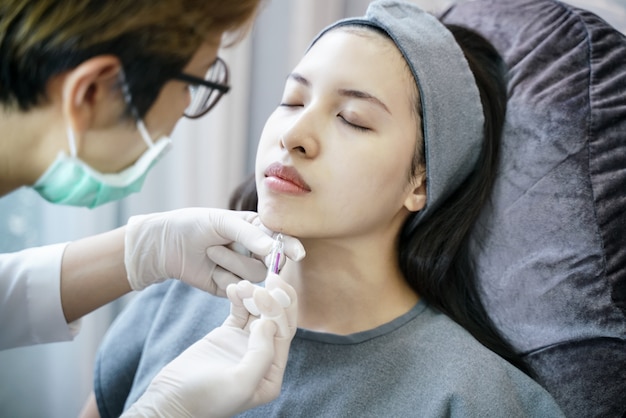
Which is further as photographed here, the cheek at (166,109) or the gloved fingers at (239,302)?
the gloved fingers at (239,302)

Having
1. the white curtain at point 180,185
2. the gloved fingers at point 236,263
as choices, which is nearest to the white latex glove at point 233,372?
the gloved fingers at point 236,263

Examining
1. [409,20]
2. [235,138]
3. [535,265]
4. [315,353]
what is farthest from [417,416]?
[235,138]

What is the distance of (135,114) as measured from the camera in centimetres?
93

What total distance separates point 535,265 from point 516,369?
0.69ft

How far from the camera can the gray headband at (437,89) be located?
1283mm

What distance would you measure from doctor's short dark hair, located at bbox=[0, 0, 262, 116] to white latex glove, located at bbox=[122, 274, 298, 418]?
397 millimetres

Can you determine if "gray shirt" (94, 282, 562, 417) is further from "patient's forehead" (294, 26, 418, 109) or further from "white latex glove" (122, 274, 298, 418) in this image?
"patient's forehead" (294, 26, 418, 109)

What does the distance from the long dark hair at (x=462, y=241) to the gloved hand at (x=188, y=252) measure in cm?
33

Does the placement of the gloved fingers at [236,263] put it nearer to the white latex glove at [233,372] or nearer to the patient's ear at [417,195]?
the white latex glove at [233,372]

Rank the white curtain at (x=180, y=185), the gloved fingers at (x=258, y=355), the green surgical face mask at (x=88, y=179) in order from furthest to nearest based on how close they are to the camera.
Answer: the white curtain at (x=180, y=185) < the gloved fingers at (x=258, y=355) < the green surgical face mask at (x=88, y=179)

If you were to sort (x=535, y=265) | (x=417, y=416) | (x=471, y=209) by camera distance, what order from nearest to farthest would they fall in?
(x=417, y=416), (x=535, y=265), (x=471, y=209)

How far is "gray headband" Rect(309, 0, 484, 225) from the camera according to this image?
4.21 feet

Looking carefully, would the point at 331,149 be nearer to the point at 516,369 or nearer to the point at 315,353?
the point at 315,353

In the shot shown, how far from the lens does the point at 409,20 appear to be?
1.35 m
